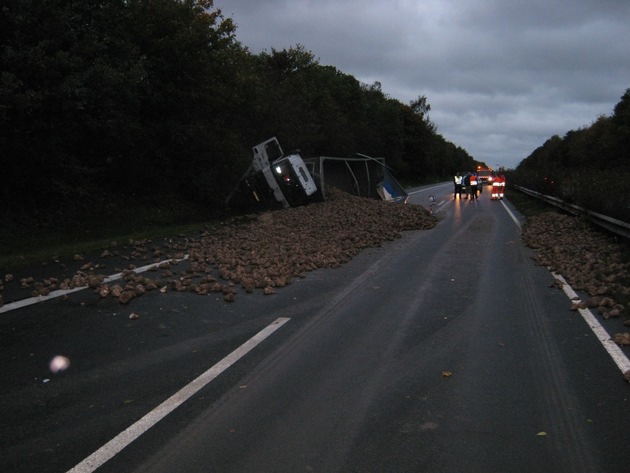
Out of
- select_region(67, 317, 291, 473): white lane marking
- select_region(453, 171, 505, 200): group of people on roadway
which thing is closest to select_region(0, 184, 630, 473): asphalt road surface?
select_region(67, 317, 291, 473): white lane marking

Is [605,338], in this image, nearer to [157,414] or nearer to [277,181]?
[157,414]

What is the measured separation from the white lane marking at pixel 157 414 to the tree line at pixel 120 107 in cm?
916

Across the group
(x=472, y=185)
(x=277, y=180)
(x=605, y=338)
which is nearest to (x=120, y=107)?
(x=277, y=180)

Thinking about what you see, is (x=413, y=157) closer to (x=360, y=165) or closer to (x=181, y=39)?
(x=360, y=165)

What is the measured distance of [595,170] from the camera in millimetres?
28438

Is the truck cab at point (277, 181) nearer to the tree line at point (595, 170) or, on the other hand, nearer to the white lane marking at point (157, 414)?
the tree line at point (595, 170)

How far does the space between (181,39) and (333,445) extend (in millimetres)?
18248

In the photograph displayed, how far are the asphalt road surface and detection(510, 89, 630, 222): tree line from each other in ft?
28.0

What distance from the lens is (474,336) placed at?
5898mm

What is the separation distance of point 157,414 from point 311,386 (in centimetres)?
126

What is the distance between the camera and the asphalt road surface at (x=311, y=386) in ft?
11.3

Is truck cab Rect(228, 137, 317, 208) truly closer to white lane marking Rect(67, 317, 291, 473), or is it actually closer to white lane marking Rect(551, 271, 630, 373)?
white lane marking Rect(551, 271, 630, 373)

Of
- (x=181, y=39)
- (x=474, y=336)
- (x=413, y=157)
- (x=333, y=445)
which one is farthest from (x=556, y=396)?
(x=413, y=157)

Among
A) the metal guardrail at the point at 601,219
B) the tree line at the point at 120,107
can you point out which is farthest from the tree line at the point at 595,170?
the tree line at the point at 120,107
